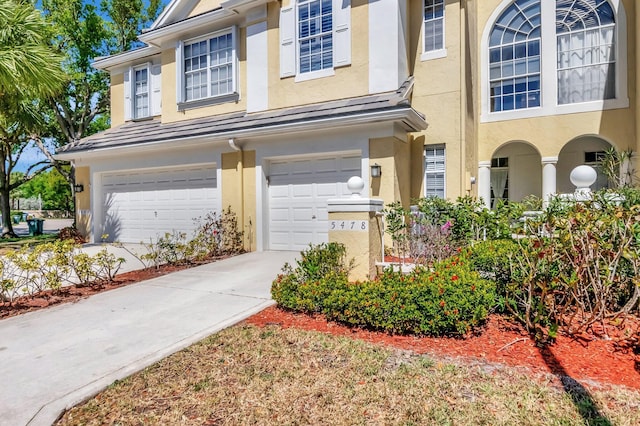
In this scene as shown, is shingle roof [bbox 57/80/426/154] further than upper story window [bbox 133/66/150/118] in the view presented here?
No

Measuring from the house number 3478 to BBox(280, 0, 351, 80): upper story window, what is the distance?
549 cm

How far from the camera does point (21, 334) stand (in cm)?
505

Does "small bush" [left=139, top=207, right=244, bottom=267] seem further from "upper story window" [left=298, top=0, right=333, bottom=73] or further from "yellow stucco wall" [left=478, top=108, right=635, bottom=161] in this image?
"yellow stucco wall" [left=478, top=108, right=635, bottom=161]

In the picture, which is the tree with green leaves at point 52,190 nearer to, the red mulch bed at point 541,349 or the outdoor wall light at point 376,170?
the outdoor wall light at point 376,170

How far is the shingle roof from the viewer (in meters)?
8.91

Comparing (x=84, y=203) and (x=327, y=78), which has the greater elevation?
(x=327, y=78)

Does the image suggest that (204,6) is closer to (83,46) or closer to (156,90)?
(156,90)

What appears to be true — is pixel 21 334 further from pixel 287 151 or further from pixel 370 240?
pixel 287 151

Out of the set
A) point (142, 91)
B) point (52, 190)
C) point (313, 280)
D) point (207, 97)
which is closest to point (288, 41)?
point (207, 97)

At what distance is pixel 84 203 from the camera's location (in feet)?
49.1

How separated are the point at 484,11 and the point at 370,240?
1148 centimetres

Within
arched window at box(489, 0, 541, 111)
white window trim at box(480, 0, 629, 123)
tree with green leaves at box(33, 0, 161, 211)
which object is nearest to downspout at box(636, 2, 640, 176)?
white window trim at box(480, 0, 629, 123)

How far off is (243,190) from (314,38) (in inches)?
187

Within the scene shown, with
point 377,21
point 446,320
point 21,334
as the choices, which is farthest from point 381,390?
point 377,21
